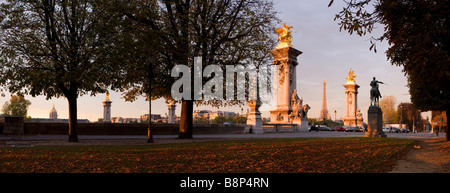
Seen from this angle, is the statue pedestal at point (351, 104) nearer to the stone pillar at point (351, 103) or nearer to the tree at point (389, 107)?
the stone pillar at point (351, 103)

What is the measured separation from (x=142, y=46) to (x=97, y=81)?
3224 mm

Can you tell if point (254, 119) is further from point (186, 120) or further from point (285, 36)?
point (285, 36)

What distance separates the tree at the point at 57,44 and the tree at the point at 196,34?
2.12 m

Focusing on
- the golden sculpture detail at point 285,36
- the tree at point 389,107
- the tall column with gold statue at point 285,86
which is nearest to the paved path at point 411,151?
the tall column with gold statue at point 285,86

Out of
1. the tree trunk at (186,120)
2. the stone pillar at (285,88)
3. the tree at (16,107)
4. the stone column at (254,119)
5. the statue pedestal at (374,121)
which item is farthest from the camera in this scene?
the tree at (16,107)

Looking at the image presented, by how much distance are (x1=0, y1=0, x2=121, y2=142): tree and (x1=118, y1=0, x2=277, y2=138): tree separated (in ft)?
6.94

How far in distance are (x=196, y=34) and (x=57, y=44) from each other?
25.9ft

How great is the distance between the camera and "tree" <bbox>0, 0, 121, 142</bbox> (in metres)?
17.4

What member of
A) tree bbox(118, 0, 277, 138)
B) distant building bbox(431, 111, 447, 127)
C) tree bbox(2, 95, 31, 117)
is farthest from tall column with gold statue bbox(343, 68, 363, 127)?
tree bbox(2, 95, 31, 117)

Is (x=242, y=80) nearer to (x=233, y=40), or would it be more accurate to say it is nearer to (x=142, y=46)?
(x=233, y=40)

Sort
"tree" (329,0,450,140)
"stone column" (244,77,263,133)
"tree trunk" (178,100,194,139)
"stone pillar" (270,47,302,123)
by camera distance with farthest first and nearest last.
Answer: "stone pillar" (270,47,302,123)
"stone column" (244,77,263,133)
"tree trunk" (178,100,194,139)
"tree" (329,0,450,140)

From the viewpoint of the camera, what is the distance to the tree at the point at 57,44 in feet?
57.1

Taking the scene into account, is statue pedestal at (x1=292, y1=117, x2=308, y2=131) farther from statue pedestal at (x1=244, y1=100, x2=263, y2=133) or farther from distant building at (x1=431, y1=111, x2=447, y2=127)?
distant building at (x1=431, y1=111, x2=447, y2=127)
